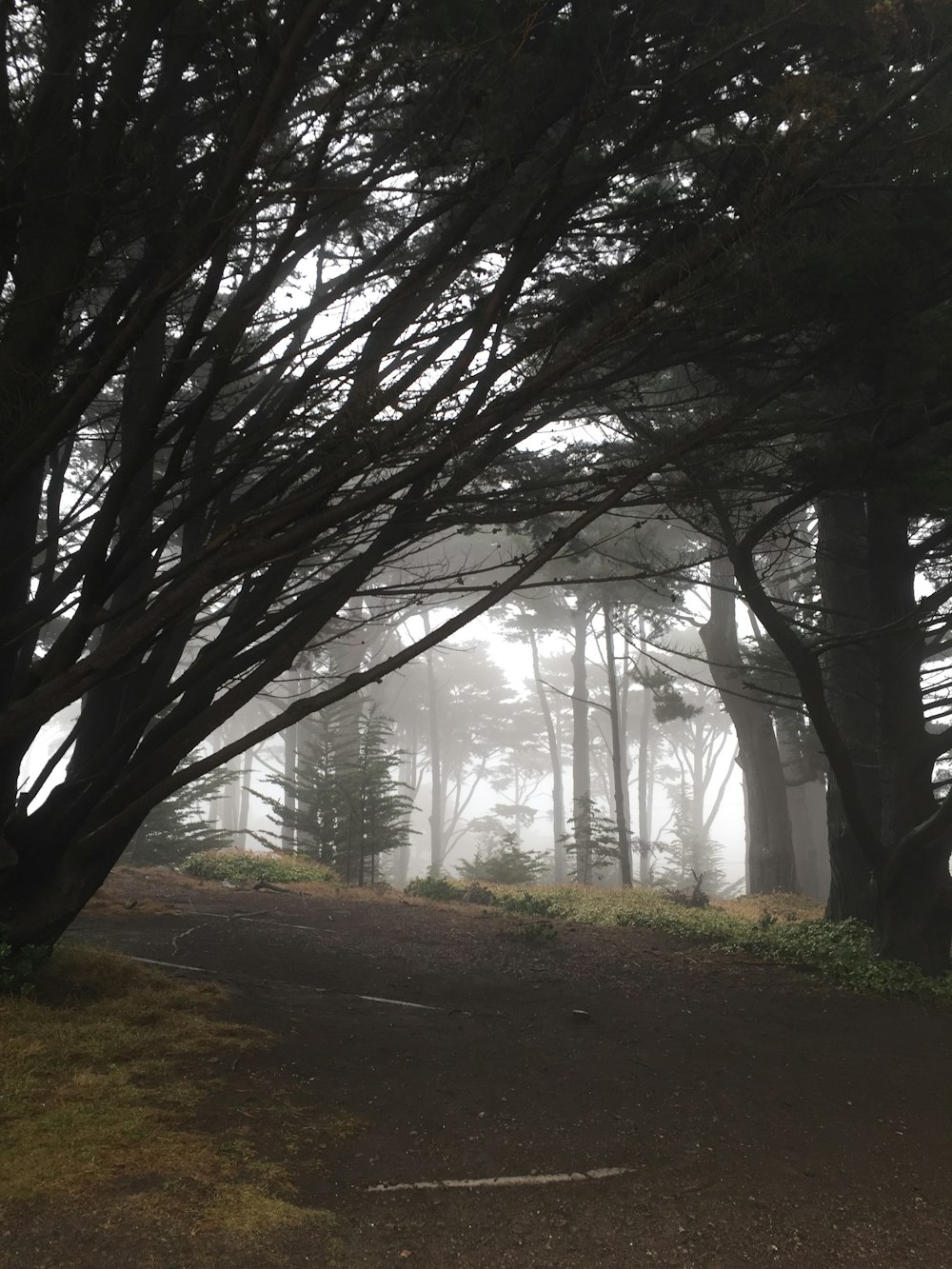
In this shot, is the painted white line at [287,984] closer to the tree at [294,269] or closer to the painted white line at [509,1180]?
the tree at [294,269]

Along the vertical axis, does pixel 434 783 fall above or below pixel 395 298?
above

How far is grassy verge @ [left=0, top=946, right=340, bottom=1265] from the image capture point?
2881 mm

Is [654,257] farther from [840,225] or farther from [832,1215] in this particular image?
[832,1215]

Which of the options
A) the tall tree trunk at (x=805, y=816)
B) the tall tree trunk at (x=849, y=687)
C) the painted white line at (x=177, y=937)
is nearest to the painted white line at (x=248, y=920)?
the painted white line at (x=177, y=937)

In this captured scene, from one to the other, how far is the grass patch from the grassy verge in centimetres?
932

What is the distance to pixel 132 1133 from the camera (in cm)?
341

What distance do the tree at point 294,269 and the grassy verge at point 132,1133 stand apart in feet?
2.97

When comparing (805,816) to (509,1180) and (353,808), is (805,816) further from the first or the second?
(509,1180)

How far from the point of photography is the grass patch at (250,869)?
47.0ft

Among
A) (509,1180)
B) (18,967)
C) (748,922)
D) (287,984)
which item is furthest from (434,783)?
(509,1180)

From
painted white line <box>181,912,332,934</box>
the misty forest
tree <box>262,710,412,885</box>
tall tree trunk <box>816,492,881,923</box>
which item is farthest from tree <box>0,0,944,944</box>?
tree <box>262,710,412,885</box>

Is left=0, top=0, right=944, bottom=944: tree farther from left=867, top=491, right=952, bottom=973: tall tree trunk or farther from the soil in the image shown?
left=867, top=491, right=952, bottom=973: tall tree trunk

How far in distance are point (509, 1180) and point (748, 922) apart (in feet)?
27.4

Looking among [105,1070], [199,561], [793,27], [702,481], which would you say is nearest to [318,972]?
[105,1070]
